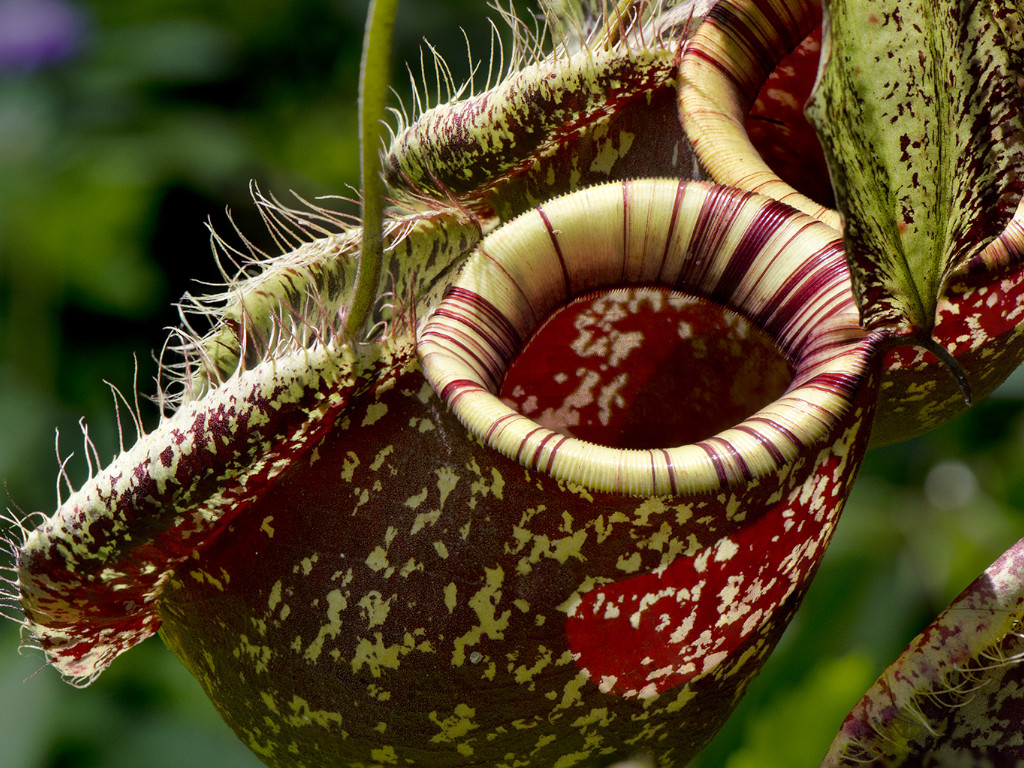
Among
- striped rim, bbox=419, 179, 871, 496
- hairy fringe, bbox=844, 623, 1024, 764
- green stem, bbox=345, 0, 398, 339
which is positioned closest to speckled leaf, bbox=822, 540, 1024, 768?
hairy fringe, bbox=844, 623, 1024, 764

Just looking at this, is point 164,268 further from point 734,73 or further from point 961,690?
point 961,690

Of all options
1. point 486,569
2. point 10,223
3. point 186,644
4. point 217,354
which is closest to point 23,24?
point 10,223

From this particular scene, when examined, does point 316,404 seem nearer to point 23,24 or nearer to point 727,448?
point 727,448

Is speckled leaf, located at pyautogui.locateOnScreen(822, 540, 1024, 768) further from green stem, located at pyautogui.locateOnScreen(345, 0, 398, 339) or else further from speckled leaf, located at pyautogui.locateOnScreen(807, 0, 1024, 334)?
green stem, located at pyautogui.locateOnScreen(345, 0, 398, 339)

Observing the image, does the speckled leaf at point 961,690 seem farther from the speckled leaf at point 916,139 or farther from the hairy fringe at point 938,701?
the speckled leaf at point 916,139

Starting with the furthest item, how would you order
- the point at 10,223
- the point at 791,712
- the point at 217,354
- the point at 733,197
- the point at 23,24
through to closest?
the point at 23,24 < the point at 10,223 < the point at 791,712 < the point at 217,354 < the point at 733,197

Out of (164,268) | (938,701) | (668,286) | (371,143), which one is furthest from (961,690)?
(164,268)

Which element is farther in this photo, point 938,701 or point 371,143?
point 938,701
